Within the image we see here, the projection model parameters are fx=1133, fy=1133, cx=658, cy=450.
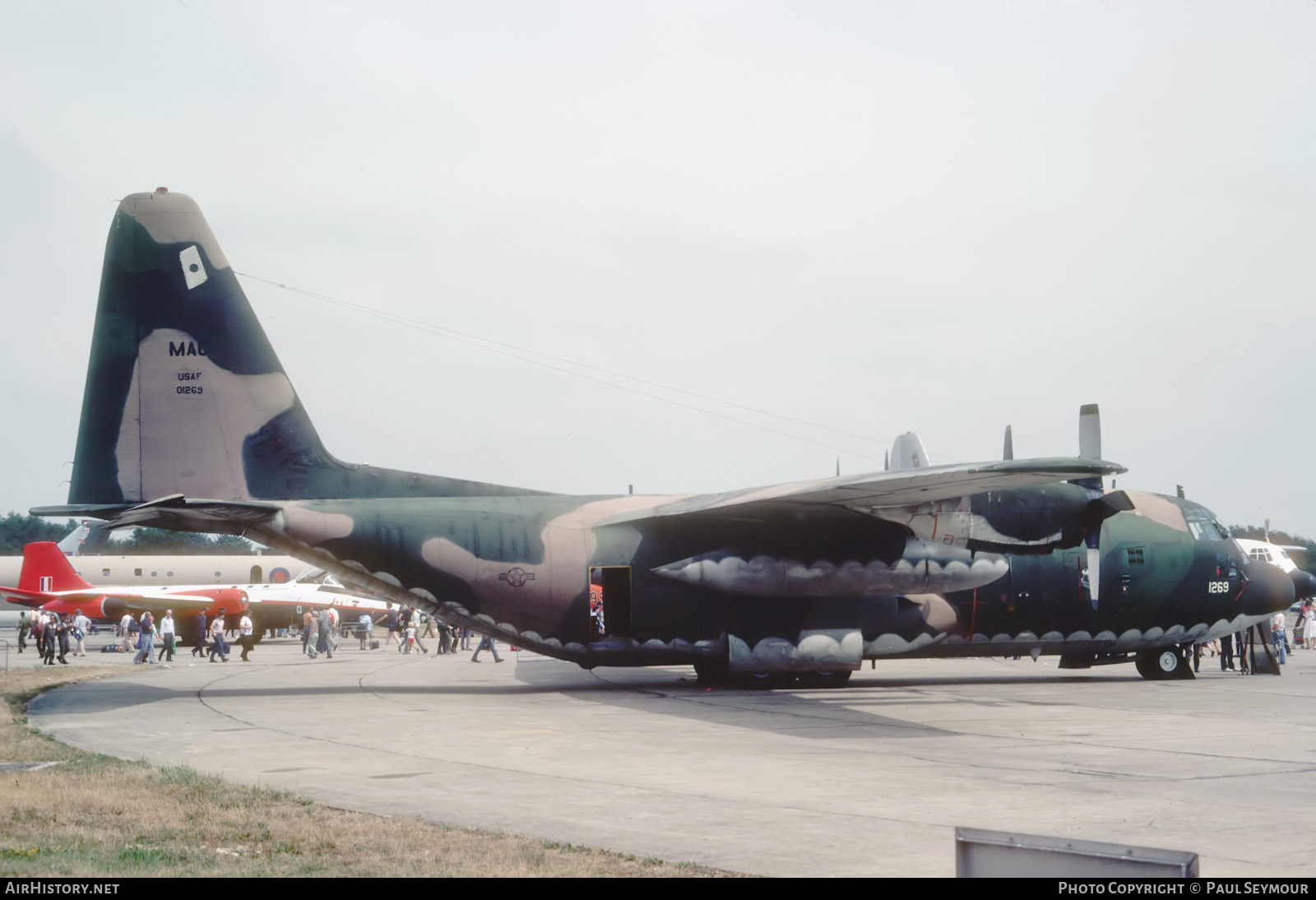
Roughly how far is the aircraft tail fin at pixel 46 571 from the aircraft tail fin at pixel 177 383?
1319 inches

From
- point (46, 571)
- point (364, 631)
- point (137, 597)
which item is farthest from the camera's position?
point (364, 631)

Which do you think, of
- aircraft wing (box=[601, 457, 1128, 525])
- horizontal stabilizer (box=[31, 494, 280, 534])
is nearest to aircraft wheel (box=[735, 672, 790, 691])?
aircraft wing (box=[601, 457, 1128, 525])

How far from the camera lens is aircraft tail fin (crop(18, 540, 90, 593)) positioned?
4947 centimetres

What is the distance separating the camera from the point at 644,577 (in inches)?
872

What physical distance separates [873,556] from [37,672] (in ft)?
76.4

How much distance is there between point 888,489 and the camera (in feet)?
59.8

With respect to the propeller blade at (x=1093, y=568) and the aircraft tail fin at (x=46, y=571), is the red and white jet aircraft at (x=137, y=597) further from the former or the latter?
the propeller blade at (x=1093, y=568)

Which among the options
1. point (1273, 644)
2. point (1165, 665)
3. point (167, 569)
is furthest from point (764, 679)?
point (167, 569)

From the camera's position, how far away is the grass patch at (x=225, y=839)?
7734 millimetres

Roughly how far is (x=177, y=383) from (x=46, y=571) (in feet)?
114

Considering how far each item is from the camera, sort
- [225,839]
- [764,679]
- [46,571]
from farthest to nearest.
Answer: [46,571] < [764,679] < [225,839]

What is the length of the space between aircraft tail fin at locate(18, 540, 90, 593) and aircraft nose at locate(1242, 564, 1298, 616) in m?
46.1

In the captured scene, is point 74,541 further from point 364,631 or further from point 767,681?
point 767,681

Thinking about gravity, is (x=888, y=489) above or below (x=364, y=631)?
above
